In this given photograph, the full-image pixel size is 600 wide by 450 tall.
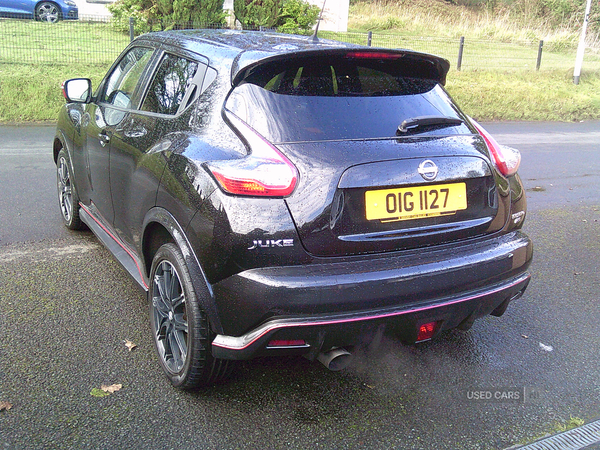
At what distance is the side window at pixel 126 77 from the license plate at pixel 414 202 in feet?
6.02

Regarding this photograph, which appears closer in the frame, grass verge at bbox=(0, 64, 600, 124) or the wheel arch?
the wheel arch

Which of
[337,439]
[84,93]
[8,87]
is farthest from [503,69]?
[337,439]

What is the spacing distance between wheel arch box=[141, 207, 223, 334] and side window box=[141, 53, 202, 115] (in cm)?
59

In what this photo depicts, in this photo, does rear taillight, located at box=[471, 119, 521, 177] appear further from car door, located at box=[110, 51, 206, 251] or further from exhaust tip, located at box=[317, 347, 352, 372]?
car door, located at box=[110, 51, 206, 251]

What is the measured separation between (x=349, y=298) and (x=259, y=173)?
64 centimetres

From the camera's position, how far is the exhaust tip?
2.63m

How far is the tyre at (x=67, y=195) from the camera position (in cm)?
475

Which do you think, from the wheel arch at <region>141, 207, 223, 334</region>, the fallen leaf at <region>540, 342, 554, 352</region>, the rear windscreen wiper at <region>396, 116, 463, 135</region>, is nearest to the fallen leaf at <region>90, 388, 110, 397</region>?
the wheel arch at <region>141, 207, 223, 334</region>

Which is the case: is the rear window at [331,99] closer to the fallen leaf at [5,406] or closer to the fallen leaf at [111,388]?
the fallen leaf at [111,388]

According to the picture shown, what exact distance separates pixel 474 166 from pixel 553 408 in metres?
1.27

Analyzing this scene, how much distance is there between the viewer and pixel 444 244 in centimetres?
275

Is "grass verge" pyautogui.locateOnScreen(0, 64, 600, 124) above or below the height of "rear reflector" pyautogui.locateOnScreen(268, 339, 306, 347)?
below

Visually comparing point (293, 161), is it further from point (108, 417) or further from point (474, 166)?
point (108, 417)

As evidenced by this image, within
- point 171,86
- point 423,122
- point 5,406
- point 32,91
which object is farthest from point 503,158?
point 32,91
